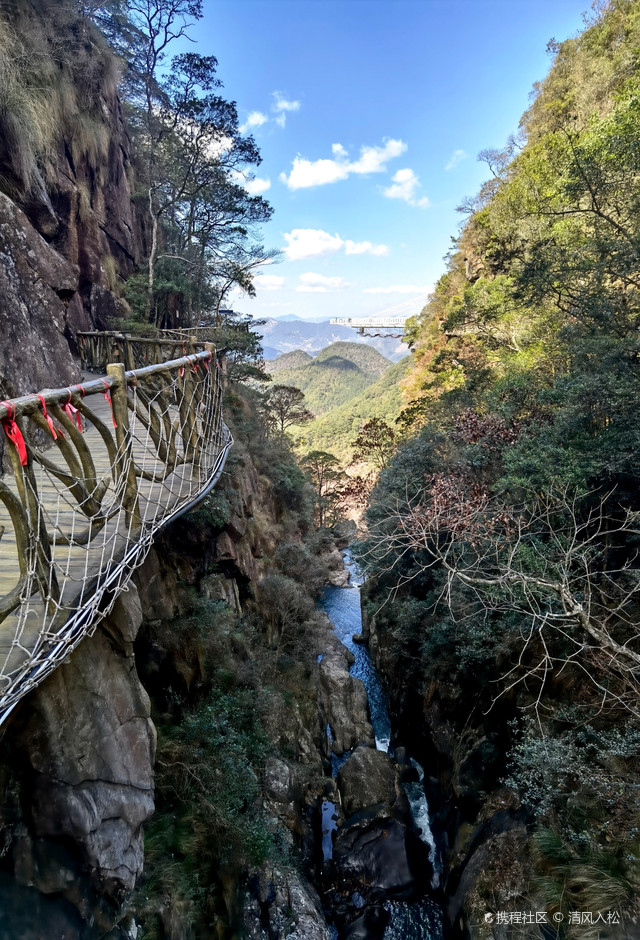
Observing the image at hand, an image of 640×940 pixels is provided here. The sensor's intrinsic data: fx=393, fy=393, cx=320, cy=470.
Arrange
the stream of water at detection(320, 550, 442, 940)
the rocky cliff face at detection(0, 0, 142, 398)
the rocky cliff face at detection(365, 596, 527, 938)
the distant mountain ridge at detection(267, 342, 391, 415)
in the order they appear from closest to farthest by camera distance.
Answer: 1. the rocky cliff face at detection(0, 0, 142, 398)
2. the rocky cliff face at detection(365, 596, 527, 938)
3. the stream of water at detection(320, 550, 442, 940)
4. the distant mountain ridge at detection(267, 342, 391, 415)

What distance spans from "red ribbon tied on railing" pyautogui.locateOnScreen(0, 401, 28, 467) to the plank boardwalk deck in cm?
7

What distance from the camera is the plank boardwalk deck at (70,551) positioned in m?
1.96

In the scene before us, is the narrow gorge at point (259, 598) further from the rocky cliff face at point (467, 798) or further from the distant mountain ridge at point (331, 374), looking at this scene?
the distant mountain ridge at point (331, 374)

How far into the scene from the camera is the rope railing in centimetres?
192

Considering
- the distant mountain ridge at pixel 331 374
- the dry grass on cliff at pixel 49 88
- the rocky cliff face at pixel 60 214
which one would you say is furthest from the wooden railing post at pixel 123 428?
the distant mountain ridge at pixel 331 374

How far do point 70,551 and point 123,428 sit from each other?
3.18 feet

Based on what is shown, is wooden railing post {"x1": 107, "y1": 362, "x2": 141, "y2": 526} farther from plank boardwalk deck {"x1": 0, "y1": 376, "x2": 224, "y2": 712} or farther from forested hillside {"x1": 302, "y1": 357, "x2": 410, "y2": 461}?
forested hillside {"x1": 302, "y1": 357, "x2": 410, "y2": 461}

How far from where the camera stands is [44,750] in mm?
2654

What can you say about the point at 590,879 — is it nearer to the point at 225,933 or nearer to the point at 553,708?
the point at 553,708

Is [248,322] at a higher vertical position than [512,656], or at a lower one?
higher

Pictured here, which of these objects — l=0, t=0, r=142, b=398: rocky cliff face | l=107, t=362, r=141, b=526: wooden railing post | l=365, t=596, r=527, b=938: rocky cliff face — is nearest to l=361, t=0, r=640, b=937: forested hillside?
l=365, t=596, r=527, b=938: rocky cliff face

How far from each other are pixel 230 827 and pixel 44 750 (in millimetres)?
3390

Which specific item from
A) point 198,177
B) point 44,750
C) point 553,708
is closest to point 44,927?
point 44,750

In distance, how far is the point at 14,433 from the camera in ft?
6.16
